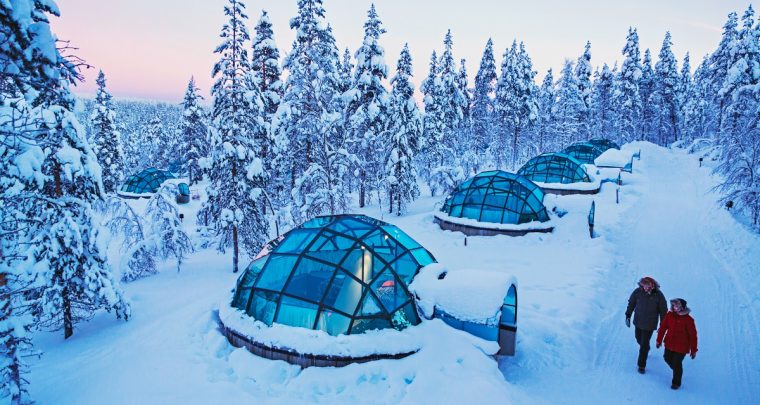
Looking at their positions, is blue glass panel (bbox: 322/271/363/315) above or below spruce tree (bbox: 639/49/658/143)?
below

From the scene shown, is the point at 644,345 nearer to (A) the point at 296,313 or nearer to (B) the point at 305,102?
(A) the point at 296,313

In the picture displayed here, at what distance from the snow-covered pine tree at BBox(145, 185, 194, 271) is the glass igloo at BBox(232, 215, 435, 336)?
8.80 meters

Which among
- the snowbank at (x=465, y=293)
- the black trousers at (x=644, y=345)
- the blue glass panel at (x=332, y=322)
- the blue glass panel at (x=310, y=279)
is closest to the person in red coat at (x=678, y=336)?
the black trousers at (x=644, y=345)

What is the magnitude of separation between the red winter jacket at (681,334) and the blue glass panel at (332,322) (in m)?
6.28

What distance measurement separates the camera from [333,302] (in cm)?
859

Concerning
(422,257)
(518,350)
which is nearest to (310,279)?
(422,257)

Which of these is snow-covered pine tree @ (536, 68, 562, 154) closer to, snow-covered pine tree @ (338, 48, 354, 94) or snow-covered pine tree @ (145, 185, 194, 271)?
snow-covered pine tree @ (338, 48, 354, 94)

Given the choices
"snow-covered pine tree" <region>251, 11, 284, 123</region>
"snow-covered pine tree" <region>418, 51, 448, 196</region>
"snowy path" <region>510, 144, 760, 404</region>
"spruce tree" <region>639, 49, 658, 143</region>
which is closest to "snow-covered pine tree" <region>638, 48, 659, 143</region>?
"spruce tree" <region>639, 49, 658, 143</region>

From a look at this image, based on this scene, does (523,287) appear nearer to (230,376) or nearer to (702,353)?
(702,353)

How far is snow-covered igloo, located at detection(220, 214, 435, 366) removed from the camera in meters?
8.39

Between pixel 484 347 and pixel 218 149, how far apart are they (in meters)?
14.1

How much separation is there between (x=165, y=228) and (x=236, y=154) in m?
4.70

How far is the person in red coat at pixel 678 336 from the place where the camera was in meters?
7.23

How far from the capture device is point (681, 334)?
23.9 feet
